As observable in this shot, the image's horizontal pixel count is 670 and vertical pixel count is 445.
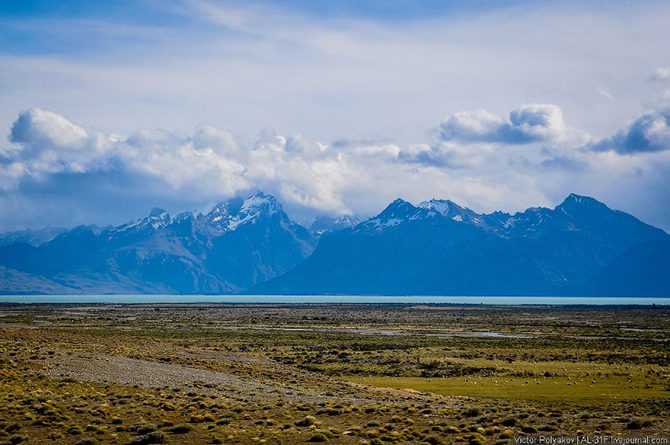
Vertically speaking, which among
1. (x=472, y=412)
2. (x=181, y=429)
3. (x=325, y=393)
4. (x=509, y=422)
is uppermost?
(x=181, y=429)

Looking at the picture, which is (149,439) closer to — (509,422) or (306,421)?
(306,421)

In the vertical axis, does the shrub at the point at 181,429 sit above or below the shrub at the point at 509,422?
above

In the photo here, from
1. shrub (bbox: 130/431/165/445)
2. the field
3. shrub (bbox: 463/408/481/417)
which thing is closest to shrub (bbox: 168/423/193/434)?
the field

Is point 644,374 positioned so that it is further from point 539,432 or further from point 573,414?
point 539,432

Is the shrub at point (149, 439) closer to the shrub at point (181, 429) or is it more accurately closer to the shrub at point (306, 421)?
the shrub at point (181, 429)

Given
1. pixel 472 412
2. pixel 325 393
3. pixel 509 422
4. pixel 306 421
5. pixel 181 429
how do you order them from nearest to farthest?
pixel 181 429
pixel 509 422
pixel 306 421
pixel 472 412
pixel 325 393

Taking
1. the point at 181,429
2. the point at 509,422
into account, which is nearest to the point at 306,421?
the point at 181,429

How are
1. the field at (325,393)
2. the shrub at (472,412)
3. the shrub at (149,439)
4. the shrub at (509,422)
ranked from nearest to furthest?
the shrub at (149,439) < the field at (325,393) < the shrub at (509,422) < the shrub at (472,412)

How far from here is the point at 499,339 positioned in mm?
98688

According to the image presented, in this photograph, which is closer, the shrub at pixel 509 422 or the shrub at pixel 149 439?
the shrub at pixel 149 439

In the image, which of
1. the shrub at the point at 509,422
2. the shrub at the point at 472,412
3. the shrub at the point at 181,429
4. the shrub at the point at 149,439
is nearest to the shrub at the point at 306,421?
the shrub at the point at 181,429

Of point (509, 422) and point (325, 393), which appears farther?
point (325, 393)

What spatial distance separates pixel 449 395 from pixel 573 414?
11.6 metres

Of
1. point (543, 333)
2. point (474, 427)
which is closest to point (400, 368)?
point (474, 427)
